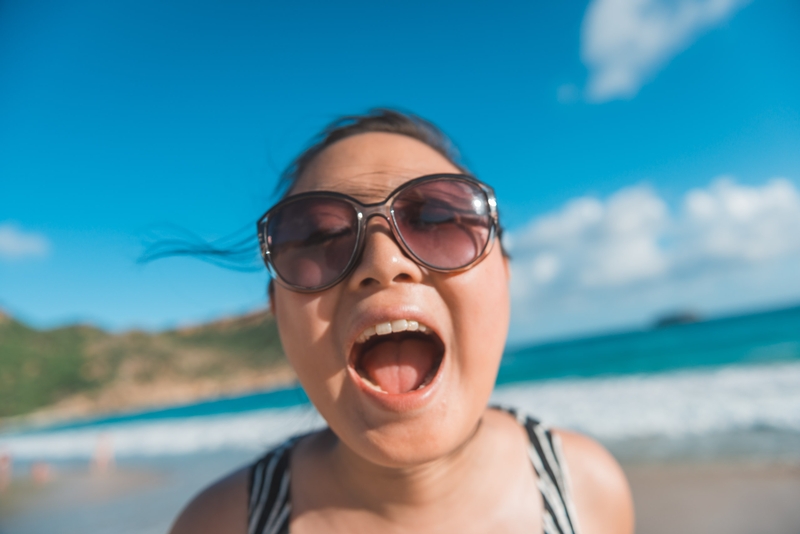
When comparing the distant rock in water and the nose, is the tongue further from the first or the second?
the distant rock in water

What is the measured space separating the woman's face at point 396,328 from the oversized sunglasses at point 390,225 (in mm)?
30

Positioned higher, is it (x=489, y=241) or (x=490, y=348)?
(x=489, y=241)

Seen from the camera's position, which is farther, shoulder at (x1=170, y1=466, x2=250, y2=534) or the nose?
shoulder at (x1=170, y1=466, x2=250, y2=534)

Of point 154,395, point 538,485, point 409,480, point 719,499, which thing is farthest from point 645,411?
point 154,395

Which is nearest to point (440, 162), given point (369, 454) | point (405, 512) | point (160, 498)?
point (369, 454)

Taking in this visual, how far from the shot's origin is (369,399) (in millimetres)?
906

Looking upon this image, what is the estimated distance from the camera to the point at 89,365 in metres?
47.2

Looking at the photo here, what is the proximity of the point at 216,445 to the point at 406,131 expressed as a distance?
1056 cm

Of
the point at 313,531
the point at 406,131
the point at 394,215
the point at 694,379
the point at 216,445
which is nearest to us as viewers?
the point at 394,215

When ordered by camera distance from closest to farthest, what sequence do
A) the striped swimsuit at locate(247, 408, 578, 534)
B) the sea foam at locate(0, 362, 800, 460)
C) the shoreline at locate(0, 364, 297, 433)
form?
1. the striped swimsuit at locate(247, 408, 578, 534)
2. the sea foam at locate(0, 362, 800, 460)
3. the shoreline at locate(0, 364, 297, 433)

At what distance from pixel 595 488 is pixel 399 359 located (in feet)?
2.81

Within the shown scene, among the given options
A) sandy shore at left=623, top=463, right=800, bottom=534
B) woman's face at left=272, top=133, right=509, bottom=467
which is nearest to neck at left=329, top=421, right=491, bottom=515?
woman's face at left=272, top=133, right=509, bottom=467

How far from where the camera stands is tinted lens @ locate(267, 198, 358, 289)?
3.33 feet

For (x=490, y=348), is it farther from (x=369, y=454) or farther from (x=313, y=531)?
(x=313, y=531)
